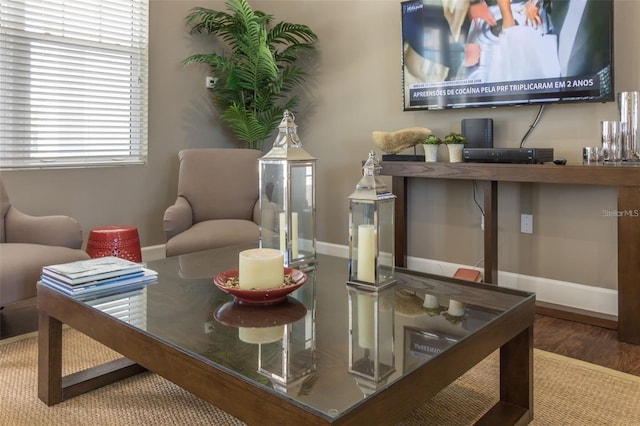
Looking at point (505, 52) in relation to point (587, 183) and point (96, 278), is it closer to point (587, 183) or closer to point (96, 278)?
point (587, 183)

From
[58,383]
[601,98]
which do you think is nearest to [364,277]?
[58,383]

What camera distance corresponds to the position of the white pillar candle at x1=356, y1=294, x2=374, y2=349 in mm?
→ 1192

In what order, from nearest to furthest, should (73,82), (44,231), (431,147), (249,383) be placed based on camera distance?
1. (249,383)
2. (44,231)
3. (431,147)
4. (73,82)

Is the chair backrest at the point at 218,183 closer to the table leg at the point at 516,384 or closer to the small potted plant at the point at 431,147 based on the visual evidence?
the small potted plant at the point at 431,147

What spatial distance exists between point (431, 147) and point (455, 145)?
6.5 inches

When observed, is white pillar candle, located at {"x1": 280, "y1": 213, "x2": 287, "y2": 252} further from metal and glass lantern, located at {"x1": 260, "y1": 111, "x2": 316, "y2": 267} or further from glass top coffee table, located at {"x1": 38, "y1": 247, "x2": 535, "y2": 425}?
glass top coffee table, located at {"x1": 38, "y1": 247, "x2": 535, "y2": 425}

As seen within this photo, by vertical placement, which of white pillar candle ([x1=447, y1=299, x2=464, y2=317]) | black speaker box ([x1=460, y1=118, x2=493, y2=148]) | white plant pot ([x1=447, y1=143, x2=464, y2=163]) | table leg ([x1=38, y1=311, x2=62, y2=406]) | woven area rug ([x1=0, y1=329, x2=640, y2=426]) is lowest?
woven area rug ([x1=0, y1=329, x2=640, y2=426])

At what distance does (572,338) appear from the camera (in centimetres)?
241

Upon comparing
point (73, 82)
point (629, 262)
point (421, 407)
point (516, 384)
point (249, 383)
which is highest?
point (73, 82)

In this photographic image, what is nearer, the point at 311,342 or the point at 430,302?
the point at 311,342

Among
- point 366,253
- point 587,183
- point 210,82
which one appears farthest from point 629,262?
point 210,82

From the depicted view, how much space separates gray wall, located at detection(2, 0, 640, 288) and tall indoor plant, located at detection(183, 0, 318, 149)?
0.49 feet

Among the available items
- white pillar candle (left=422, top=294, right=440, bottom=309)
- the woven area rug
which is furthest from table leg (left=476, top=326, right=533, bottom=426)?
white pillar candle (left=422, top=294, right=440, bottom=309)

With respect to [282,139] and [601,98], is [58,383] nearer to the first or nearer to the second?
[282,139]
